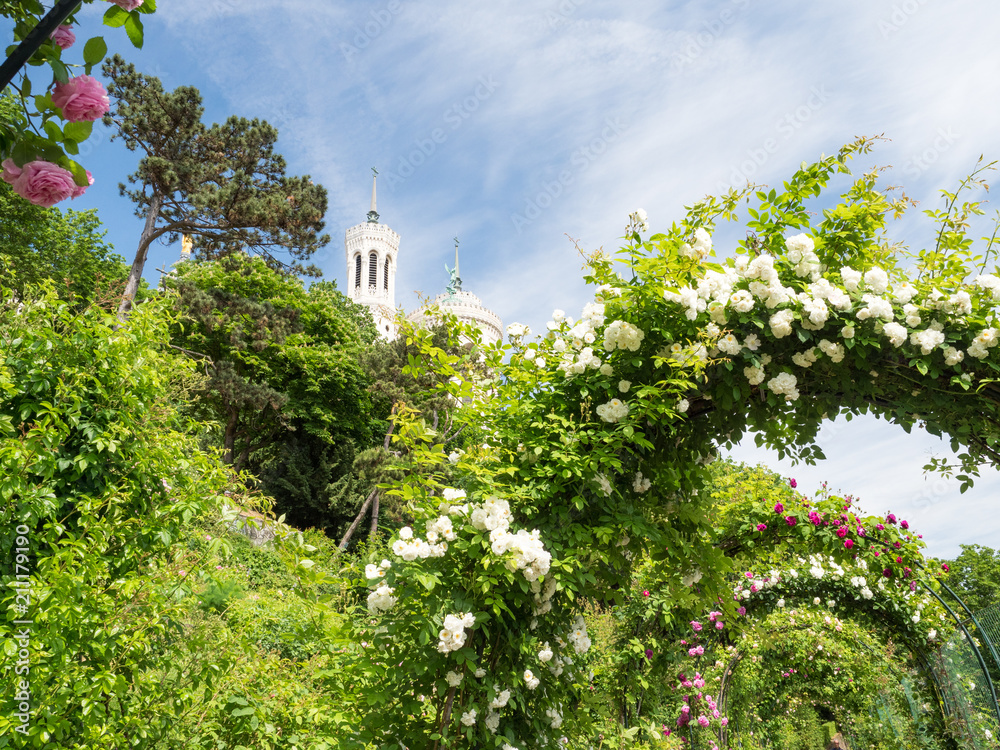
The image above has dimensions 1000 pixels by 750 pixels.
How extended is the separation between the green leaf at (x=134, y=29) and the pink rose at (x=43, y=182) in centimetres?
26

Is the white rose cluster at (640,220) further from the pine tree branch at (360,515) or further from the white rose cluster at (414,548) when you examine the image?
the pine tree branch at (360,515)

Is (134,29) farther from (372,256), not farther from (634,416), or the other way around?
(372,256)

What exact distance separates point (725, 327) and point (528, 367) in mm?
862

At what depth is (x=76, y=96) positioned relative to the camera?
1.00 metres

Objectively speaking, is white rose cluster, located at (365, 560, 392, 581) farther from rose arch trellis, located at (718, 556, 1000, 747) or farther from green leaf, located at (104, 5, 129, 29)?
rose arch trellis, located at (718, 556, 1000, 747)

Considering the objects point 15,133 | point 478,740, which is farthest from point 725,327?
point 15,133

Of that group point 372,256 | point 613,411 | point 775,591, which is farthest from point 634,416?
point 372,256

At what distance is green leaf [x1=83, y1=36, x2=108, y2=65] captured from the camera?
972mm

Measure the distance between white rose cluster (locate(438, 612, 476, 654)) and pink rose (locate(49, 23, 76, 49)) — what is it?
5.98ft

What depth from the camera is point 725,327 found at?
2461mm

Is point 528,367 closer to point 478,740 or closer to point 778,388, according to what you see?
point 778,388

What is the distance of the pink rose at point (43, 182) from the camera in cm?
100

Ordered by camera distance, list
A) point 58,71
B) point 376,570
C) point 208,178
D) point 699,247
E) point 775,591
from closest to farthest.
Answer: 1. point 58,71
2. point 376,570
3. point 699,247
4. point 775,591
5. point 208,178

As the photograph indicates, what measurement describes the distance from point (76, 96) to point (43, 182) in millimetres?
158
